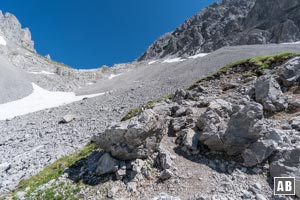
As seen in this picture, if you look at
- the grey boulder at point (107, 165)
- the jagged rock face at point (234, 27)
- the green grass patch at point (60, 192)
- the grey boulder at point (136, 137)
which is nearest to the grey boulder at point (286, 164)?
the grey boulder at point (136, 137)

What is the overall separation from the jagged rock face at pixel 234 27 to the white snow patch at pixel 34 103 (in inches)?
2342

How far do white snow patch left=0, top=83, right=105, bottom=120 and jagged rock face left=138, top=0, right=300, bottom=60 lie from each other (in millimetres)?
59487

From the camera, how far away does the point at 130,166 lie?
1061 cm

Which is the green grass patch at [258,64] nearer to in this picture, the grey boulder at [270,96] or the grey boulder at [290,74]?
the grey boulder at [290,74]

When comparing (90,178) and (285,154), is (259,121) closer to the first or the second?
(285,154)

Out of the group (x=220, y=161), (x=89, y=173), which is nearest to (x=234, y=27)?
(x=220, y=161)

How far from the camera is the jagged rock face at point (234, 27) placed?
270 feet

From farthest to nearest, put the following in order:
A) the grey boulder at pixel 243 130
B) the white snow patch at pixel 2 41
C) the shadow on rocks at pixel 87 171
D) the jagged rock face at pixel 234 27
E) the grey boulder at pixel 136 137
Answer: the jagged rock face at pixel 234 27 → the white snow patch at pixel 2 41 → the grey boulder at pixel 136 137 → the grey boulder at pixel 243 130 → the shadow on rocks at pixel 87 171

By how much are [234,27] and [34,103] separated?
284ft

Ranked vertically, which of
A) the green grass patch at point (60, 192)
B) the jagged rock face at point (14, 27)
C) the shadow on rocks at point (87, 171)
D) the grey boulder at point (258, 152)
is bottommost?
the green grass patch at point (60, 192)

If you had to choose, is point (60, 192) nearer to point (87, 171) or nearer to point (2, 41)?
point (87, 171)

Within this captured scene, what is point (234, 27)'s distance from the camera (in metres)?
102

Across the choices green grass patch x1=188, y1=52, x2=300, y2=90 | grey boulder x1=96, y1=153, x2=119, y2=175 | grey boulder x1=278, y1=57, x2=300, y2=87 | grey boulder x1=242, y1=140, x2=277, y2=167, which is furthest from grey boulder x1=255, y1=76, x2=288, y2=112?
grey boulder x1=96, y1=153, x2=119, y2=175

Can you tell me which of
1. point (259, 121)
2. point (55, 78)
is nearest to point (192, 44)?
point (55, 78)
